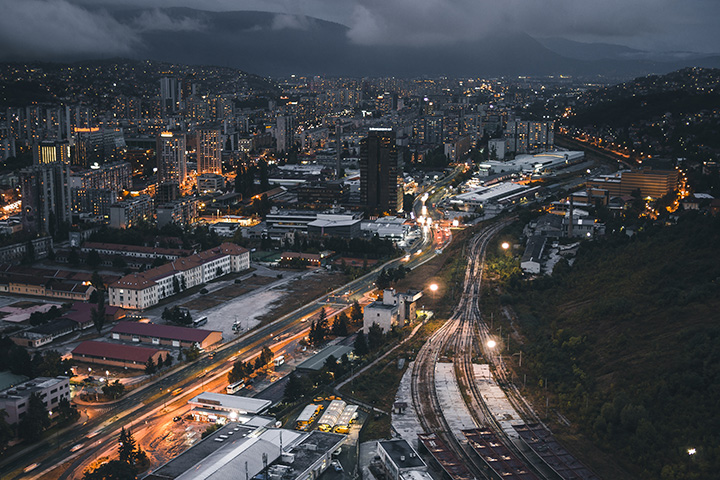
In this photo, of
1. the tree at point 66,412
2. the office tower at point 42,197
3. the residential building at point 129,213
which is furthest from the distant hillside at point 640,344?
the office tower at point 42,197

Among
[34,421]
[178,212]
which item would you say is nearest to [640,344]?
[34,421]

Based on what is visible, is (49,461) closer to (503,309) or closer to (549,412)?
(549,412)

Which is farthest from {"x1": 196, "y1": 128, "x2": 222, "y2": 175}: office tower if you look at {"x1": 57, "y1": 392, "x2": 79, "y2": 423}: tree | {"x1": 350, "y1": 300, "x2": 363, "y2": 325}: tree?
{"x1": 57, "y1": 392, "x2": 79, "y2": 423}: tree

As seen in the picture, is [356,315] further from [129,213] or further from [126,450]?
[129,213]

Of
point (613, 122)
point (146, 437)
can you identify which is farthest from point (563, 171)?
point (146, 437)

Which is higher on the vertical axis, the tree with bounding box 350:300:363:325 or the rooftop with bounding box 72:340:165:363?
the tree with bounding box 350:300:363:325

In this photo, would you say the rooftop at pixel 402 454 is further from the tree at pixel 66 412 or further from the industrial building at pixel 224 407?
the tree at pixel 66 412

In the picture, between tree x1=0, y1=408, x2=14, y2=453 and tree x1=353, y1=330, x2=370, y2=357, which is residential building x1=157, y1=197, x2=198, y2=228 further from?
tree x1=0, y1=408, x2=14, y2=453
